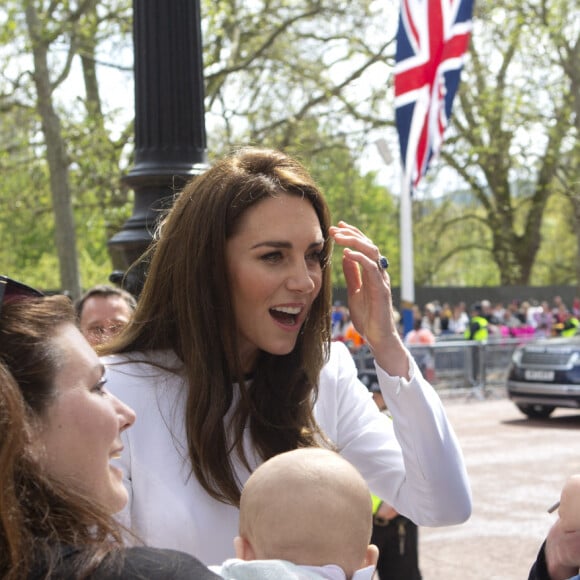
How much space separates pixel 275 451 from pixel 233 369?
241 mm

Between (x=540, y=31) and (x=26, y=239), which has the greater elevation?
(x=540, y=31)

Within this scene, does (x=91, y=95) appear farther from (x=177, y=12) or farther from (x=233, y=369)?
(x=233, y=369)

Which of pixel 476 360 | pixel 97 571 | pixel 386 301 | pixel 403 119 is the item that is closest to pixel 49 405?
pixel 97 571

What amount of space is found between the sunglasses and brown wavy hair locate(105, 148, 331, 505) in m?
0.82

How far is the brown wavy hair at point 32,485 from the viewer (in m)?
1.42

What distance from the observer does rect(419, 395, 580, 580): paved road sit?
22.1 ft

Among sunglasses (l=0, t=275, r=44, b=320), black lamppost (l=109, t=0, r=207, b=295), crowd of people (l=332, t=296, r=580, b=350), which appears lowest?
crowd of people (l=332, t=296, r=580, b=350)

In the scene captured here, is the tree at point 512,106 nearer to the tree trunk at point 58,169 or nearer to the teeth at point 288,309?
the tree trunk at point 58,169

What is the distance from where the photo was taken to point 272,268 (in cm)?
250

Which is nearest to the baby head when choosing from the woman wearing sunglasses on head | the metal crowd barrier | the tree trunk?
the woman wearing sunglasses on head

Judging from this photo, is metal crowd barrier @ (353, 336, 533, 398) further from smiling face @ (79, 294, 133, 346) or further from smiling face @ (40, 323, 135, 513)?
smiling face @ (40, 323, 135, 513)

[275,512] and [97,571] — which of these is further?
[275,512]

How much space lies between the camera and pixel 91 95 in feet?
64.1

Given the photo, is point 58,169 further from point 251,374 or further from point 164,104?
point 251,374
